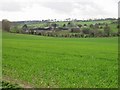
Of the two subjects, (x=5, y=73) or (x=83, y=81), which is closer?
(x=83, y=81)

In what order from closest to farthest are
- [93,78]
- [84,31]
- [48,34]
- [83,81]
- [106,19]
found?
[83,81], [93,78], [48,34], [84,31], [106,19]

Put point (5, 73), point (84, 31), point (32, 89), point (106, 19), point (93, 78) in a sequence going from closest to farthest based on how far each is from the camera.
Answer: point (32, 89), point (93, 78), point (5, 73), point (84, 31), point (106, 19)

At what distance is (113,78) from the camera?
19.7 metres

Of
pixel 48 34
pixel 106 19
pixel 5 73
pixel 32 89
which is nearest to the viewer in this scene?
pixel 32 89

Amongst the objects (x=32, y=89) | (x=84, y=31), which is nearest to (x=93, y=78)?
(x=32, y=89)

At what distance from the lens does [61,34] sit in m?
105

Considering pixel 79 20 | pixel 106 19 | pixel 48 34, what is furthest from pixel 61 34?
pixel 79 20

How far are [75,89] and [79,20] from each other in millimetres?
147292

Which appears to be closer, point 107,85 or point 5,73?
point 107,85

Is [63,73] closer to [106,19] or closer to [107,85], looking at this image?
[107,85]

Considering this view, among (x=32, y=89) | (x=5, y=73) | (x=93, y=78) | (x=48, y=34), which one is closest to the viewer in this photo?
(x=32, y=89)

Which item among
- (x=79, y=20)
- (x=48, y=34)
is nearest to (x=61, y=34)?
(x=48, y=34)

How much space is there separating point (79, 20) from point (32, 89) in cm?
14781

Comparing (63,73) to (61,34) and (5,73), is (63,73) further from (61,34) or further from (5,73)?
(61,34)
